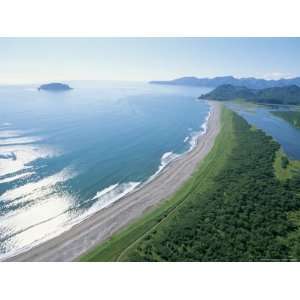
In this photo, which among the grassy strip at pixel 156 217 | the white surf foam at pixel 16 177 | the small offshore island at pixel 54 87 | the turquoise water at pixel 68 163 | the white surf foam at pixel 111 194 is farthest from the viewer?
the small offshore island at pixel 54 87

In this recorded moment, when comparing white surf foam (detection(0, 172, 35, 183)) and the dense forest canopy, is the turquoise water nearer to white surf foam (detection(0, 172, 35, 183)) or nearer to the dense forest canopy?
white surf foam (detection(0, 172, 35, 183))

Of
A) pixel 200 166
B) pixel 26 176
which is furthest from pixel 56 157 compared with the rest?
pixel 200 166

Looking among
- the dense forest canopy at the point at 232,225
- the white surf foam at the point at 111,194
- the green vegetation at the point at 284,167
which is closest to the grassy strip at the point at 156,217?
the dense forest canopy at the point at 232,225

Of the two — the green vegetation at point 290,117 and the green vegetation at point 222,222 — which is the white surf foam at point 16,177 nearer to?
the green vegetation at point 222,222

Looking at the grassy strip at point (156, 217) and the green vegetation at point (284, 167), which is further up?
the green vegetation at point (284, 167)

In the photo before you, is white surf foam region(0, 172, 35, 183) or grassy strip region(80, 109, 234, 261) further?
white surf foam region(0, 172, 35, 183)

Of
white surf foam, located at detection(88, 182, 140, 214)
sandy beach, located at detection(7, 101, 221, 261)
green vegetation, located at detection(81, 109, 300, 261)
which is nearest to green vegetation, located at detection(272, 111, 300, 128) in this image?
green vegetation, located at detection(81, 109, 300, 261)
